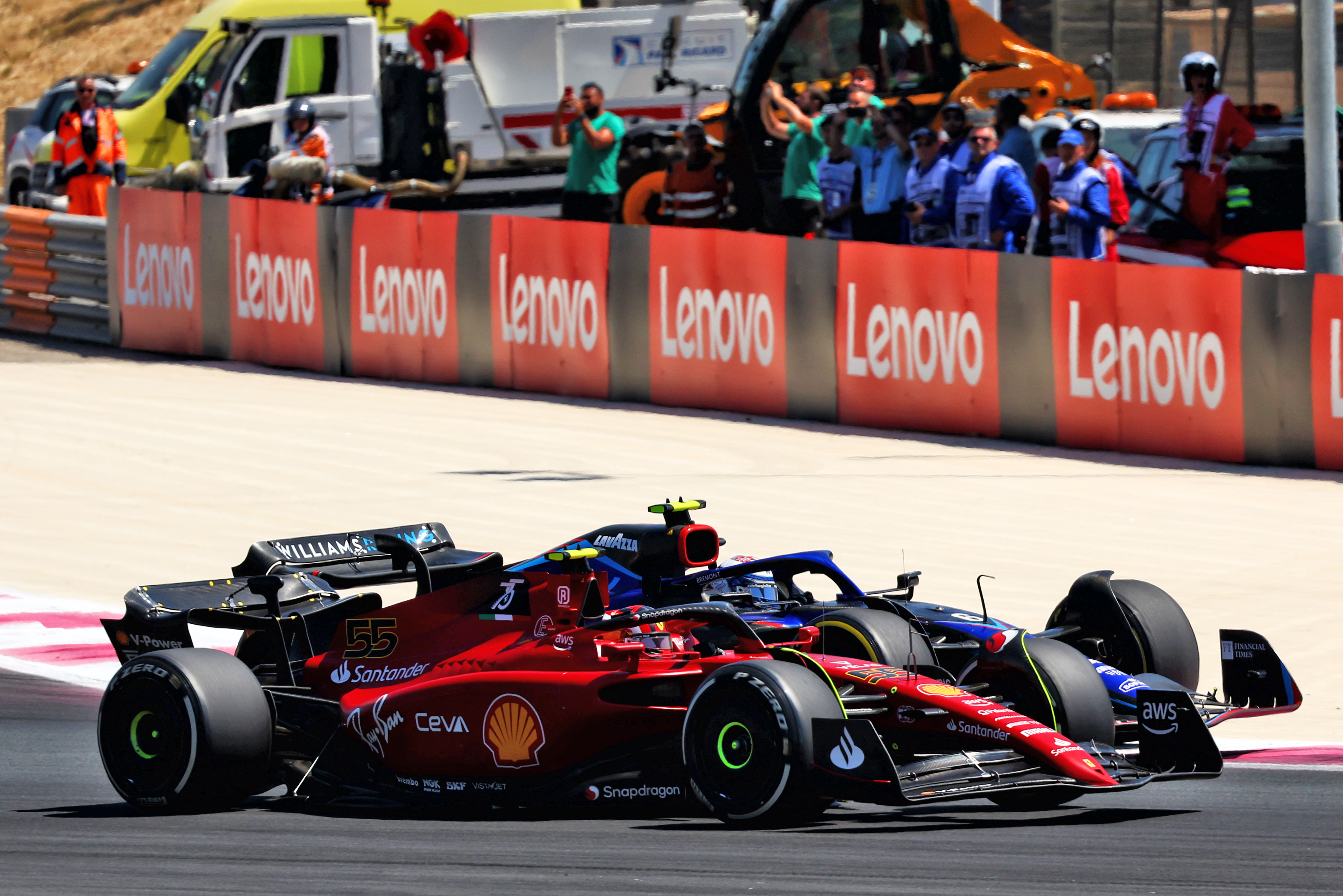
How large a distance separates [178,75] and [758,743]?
63.8ft

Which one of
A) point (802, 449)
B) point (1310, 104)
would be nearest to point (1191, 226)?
point (1310, 104)

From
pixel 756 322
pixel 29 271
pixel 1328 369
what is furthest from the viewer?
pixel 29 271

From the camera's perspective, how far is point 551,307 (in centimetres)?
1811

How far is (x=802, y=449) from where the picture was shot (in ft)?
50.9

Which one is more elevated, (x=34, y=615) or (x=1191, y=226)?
(x=1191, y=226)

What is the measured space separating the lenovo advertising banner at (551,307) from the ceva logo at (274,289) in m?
2.17

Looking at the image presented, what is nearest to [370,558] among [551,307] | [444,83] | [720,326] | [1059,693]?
[1059,693]

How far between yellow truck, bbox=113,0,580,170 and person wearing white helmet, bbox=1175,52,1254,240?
11108 millimetres

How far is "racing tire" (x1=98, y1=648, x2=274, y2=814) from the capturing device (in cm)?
707

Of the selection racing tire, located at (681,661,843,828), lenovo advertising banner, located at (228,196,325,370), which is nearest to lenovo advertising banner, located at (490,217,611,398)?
lenovo advertising banner, located at (228,196,325,370)

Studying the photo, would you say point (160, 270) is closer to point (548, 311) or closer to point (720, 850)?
point (548, 311)

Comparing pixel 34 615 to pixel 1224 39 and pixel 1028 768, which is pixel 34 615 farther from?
pixel 1224 39

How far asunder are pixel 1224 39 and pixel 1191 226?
16335mm

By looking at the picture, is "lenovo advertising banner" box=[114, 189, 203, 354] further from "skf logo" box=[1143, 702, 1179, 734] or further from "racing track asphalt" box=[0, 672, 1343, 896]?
"skf logo" box=[1143, 702, 1179, 734]
